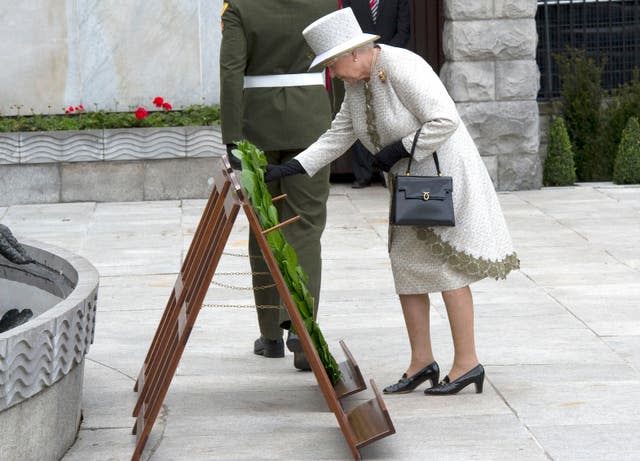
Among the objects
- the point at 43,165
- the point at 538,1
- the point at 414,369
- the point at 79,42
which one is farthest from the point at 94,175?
the point at 414,369

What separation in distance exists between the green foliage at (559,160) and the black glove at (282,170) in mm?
7129

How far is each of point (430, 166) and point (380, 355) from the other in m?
1.29

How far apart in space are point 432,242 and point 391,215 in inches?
9.7

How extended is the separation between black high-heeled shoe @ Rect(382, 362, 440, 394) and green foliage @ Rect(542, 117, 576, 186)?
7012 mm

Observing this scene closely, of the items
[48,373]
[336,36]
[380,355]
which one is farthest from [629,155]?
[48,373]

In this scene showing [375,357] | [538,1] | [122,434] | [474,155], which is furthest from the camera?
[538,1]

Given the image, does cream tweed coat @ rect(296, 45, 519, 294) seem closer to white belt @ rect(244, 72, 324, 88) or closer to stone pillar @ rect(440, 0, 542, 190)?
white belt @ rect(244, 72, 324, 88)

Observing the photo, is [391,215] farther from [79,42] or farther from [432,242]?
[79,42]

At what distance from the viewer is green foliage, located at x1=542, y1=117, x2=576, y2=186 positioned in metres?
12.5

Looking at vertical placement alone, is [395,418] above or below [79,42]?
below

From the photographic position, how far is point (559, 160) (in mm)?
12539

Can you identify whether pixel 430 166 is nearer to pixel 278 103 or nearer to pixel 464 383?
pixel 464 383

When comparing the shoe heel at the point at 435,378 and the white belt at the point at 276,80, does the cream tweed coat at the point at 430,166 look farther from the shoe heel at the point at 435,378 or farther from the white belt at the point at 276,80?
the white belt at the point at 276,80

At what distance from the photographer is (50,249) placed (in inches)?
233
